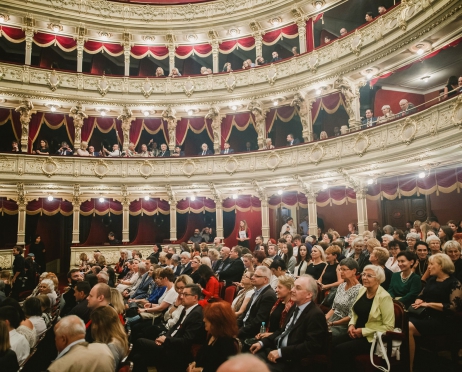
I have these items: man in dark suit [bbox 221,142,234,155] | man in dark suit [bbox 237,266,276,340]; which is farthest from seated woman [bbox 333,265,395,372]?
man in dark suit [bbox 221,142,234,155]

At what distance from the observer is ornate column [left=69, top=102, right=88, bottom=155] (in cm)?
1547

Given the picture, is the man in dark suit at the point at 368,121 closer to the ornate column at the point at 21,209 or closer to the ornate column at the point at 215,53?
the ornate column at the point at 215,53

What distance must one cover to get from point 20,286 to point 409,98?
44.8ft

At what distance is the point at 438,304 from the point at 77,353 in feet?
11.4

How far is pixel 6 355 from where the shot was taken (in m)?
2.84

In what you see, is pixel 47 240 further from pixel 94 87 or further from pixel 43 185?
pixel 94 87

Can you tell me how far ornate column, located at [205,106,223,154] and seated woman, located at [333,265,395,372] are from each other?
42.5 ft

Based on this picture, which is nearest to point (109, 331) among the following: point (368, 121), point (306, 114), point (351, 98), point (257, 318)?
point (257, 318)

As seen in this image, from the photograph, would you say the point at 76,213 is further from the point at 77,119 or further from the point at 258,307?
the point at 258,307

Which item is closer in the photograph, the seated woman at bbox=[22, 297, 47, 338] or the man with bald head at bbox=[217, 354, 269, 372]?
the man with bald head at bbox=[217, 354, 269, 372]

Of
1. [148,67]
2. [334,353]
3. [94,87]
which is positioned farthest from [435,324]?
[148,67]

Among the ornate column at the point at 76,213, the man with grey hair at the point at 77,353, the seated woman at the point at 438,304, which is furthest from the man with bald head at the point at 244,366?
the ornate column at the point at 76,213

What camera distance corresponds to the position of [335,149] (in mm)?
12375

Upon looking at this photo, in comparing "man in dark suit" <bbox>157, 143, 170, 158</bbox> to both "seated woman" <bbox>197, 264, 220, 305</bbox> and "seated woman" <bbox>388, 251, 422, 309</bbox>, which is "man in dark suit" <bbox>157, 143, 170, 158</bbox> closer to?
"seated woman" <bbox>197, 264, 220, 305</bbox>
